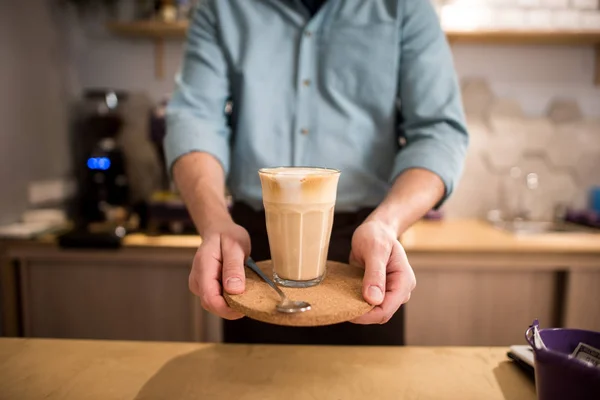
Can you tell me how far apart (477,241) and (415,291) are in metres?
0.34

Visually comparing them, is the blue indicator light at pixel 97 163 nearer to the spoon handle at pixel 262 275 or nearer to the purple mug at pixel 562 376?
A: the spoon handle at pixel 262 275

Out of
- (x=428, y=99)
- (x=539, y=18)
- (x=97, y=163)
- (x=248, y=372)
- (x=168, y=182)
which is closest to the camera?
(x=248, y=372)

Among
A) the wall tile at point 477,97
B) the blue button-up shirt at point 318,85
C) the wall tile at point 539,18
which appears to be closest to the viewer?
the blue button-up shirt at point 318,85

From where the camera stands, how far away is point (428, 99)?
1121 millimetres

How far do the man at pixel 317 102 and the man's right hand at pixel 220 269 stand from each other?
0.29 metres

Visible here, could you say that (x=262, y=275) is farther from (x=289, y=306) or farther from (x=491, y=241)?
(x=491, y=241)

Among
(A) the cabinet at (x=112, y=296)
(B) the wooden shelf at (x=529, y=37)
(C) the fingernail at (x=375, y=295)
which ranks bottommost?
(A) the cabinet at (x=112, y=296)

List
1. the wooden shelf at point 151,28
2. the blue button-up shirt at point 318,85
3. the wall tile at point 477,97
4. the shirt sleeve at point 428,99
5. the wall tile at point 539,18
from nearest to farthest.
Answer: the shirt sleeve at point 428,99 < the blue button-up shirt at point 318,85 < the wall tile at point 539,18 < the wooden shelf at point 151,28 < the wall tile at point 477,97

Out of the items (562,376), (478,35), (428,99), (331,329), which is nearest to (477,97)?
(478,35)

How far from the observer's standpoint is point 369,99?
1182 mm

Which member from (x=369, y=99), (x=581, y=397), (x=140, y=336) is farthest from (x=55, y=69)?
(x=581, y=397)

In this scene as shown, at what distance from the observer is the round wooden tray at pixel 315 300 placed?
2.04 ft

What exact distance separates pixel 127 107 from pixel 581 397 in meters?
2.58

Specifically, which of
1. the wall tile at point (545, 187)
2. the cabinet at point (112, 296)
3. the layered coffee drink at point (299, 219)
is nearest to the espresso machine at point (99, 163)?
the cabinet at point (112, 296)
